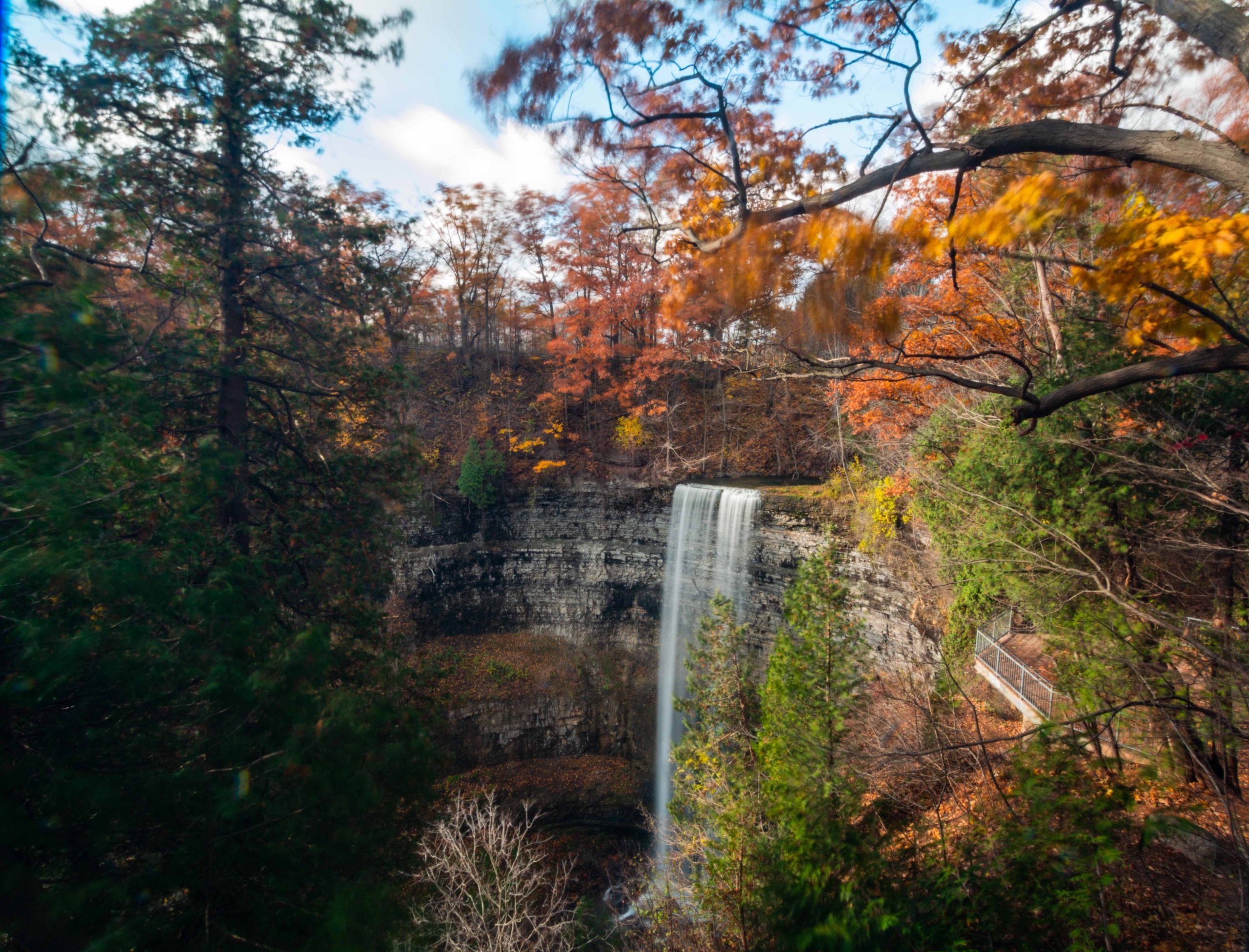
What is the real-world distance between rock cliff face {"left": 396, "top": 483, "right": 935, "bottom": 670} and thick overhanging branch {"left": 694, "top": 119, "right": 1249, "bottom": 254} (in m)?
15.7

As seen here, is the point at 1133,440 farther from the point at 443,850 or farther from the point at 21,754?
the point at 443,850

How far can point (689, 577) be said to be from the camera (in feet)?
52.9

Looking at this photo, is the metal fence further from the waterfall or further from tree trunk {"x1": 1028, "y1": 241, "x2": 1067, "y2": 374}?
the waterfall

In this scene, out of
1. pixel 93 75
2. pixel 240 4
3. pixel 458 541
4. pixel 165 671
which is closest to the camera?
pixel 165 671

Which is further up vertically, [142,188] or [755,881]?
[142,188]

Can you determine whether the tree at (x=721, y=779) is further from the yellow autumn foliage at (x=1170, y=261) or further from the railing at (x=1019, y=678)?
the yellow autumn foliage at (x=1170, y=261)

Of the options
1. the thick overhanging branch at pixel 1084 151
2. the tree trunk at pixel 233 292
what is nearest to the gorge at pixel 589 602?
the tree trunk at pixel 233 292

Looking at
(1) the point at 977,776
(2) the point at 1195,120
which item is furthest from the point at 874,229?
(1) the point at 977,776

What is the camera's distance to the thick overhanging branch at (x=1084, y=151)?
7.82 feet

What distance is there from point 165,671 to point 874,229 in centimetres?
543

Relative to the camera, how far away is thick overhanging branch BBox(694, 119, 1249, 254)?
238cm

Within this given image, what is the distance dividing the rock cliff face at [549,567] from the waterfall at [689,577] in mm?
1016

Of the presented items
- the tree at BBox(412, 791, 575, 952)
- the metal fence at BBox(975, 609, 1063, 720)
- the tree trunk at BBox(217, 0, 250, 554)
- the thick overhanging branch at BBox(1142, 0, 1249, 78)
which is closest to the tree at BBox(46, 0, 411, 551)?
the tree trunk at BBox(217, 0, 250, 554)

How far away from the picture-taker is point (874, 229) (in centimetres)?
274
